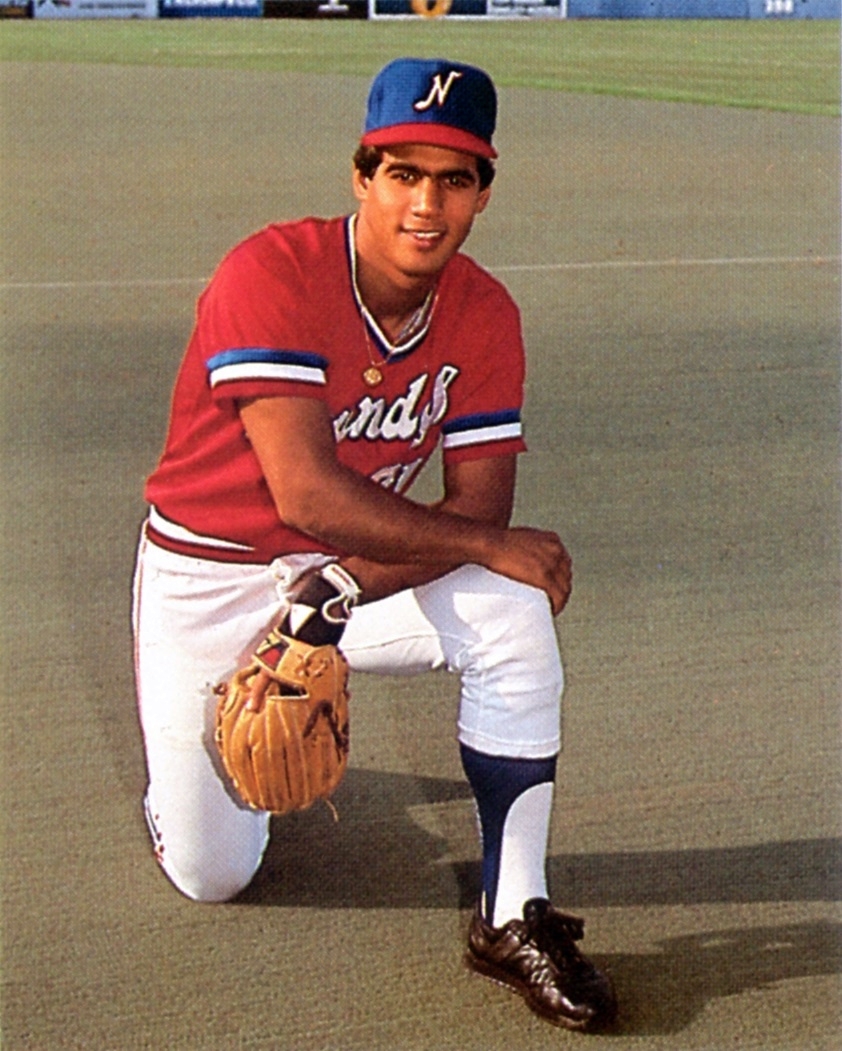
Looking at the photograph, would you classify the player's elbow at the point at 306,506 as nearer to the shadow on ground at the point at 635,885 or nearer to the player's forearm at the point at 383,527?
the player's forearm at the point at 383,527

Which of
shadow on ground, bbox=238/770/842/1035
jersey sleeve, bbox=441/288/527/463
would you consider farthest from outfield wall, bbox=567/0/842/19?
jersey sleeve, bbox=441/288/527/463

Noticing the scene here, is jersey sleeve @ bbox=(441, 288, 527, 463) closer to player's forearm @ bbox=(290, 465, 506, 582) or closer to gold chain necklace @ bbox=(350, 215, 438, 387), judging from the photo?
gold chain necklace @ bbox=(350, 215, 438, 387)

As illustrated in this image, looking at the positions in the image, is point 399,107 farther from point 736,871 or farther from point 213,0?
point 213,0

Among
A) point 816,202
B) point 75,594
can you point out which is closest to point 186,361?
→ point 75,594

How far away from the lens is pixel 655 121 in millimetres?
21672

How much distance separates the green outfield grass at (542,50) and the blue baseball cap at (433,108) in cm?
1886

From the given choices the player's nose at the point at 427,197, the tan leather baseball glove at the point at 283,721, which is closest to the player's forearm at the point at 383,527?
the tan leather baseball glove at the point at 283,721

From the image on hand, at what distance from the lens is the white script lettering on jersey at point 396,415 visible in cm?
409

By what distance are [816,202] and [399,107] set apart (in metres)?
12.1

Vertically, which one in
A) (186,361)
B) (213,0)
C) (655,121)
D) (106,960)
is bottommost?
(213,0)

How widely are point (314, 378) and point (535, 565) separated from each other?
1.75 feet

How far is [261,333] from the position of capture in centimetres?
391

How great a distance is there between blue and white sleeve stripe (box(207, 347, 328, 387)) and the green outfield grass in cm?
1898

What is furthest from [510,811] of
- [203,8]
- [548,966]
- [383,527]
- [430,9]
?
[203,8]
